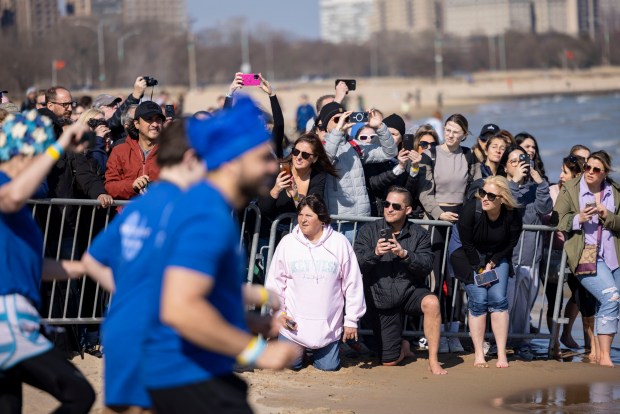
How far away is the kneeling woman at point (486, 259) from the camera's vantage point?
9.35 m

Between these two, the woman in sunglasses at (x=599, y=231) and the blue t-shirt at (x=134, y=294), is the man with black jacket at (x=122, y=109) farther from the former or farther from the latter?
the blue t-shirt at (x=134, y=294)

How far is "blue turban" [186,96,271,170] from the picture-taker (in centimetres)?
391

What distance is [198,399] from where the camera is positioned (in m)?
3.99

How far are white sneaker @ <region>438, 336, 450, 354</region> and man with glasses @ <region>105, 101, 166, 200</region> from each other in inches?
119

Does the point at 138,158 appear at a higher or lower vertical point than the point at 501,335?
higher

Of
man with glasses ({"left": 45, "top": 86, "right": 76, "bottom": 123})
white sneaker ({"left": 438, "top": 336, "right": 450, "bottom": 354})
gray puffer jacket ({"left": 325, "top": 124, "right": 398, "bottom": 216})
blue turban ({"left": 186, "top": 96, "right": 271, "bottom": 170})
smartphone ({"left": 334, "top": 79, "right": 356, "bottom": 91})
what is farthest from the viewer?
smartphone ({"left": 334, "top": 79, "right": 356, "bottom": 91})

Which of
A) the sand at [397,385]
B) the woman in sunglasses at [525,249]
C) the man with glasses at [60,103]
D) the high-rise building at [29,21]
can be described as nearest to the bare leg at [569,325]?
the woman in sunglasses at [525,249]

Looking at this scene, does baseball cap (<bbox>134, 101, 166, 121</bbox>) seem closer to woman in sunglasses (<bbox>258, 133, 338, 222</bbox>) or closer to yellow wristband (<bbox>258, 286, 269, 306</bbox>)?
woman in sunglasses (<bbox>258, 133, 338, 222</bbox>)

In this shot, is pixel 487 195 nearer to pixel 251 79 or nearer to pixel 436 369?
pixel 436 369

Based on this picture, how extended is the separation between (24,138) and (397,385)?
437 cm

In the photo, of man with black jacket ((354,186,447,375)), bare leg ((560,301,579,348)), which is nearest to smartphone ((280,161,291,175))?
man with black jacket ((354,186,447,375))

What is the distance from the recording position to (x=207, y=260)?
12.4 feet

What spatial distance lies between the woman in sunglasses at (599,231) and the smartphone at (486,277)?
2.63 ft

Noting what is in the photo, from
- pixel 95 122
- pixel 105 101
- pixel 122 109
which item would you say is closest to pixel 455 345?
pixel 122 109
